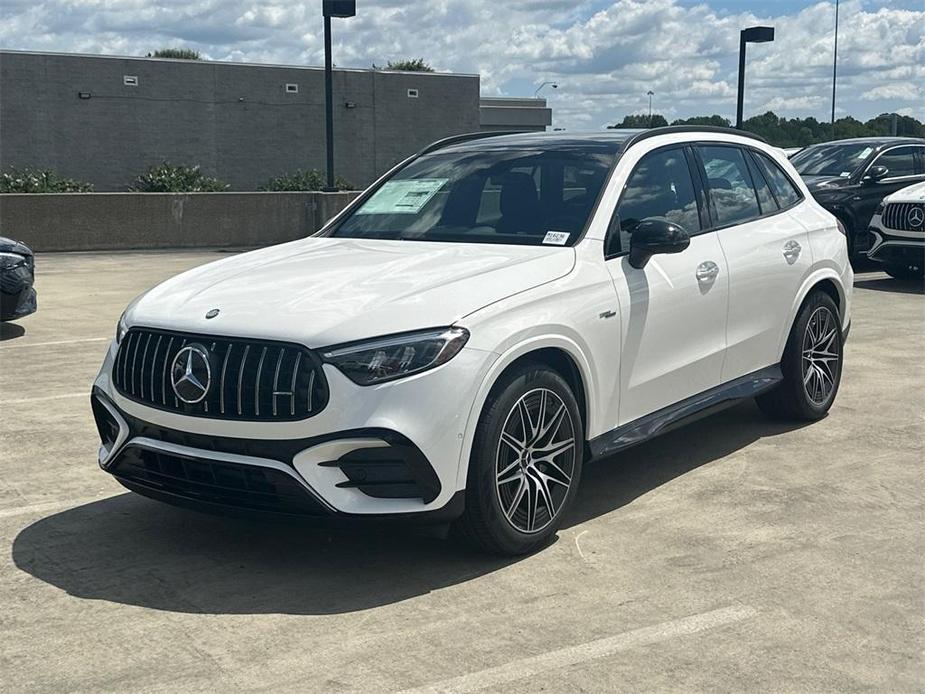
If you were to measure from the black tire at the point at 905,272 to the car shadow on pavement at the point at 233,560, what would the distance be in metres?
10.0

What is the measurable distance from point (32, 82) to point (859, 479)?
27952 millimetres

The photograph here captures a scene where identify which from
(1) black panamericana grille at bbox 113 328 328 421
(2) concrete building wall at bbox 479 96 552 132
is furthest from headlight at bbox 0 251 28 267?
(2) concrete building wall at bbox 479 96 552 132

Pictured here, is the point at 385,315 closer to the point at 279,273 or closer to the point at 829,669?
the point at 279,273

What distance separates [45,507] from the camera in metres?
5.34

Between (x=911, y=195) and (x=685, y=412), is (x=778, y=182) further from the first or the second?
(x=911, y=195)

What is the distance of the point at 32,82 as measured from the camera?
29281 millimetres

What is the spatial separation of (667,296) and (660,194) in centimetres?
60

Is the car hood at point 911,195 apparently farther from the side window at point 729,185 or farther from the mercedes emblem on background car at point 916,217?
the side window at point 729,185

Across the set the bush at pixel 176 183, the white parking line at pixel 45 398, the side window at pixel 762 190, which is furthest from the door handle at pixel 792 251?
the bush at pixel 176 183

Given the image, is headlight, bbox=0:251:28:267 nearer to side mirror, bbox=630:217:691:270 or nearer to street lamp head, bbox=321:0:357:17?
side mirror, bbox=630:217:691:270

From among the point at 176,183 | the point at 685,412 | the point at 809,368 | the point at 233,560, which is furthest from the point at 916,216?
the point at 176,183

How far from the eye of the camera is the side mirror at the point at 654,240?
519 centimetres

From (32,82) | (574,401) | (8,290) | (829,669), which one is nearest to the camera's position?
(829,669)

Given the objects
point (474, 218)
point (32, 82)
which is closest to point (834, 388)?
point (474, 218)
